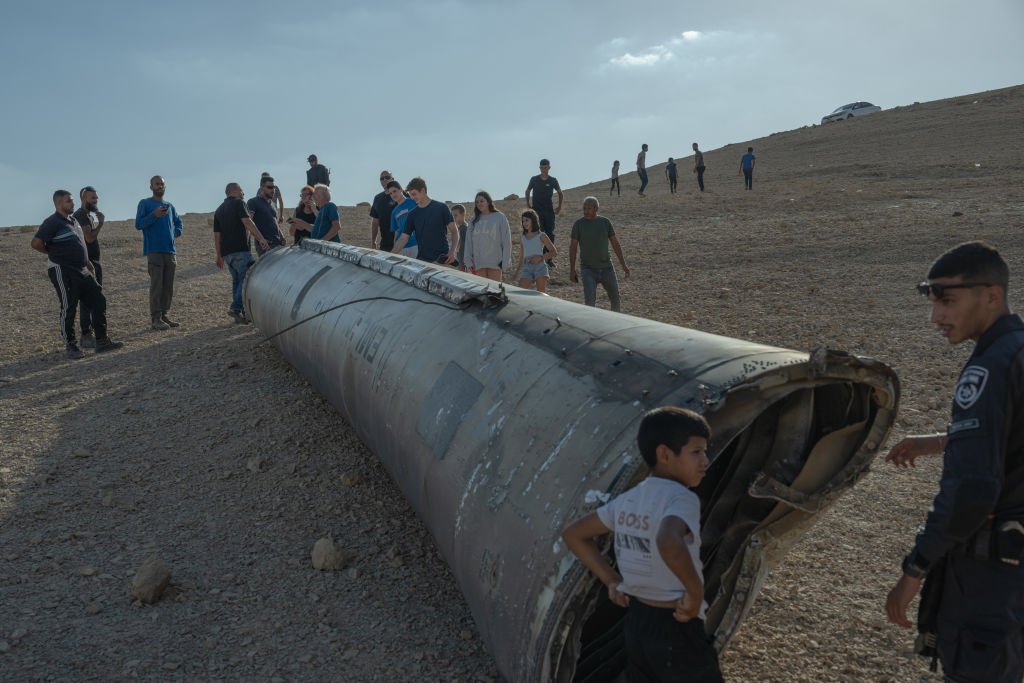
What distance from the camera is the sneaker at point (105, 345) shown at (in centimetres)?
893

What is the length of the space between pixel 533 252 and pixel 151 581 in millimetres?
5586

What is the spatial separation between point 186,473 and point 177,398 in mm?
1879

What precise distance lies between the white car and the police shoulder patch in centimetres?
4360

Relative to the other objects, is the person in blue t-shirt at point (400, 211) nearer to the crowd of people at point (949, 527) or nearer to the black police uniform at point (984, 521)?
the crowd of people at point (949, 527)

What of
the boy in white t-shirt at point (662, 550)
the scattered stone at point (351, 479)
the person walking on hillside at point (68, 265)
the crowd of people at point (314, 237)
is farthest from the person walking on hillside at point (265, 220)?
the boy in white t-shirt at point (662, 550)

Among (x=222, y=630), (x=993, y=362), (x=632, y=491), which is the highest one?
(x=993, y=362)

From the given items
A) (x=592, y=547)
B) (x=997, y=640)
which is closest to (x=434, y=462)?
(x=592, y=547)

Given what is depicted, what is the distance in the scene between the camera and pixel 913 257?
11.5m

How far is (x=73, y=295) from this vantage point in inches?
334

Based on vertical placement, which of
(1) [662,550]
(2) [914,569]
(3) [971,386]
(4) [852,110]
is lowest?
(2) [914,569]

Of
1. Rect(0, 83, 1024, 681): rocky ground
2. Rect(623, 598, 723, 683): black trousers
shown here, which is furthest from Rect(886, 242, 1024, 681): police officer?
Rect(0, 83, 1024, 681): rocky ground

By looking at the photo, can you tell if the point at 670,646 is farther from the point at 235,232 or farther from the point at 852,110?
the point at 852,110

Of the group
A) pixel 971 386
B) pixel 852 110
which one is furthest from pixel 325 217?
pixel 852 110

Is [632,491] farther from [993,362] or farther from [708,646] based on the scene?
[993,362]
